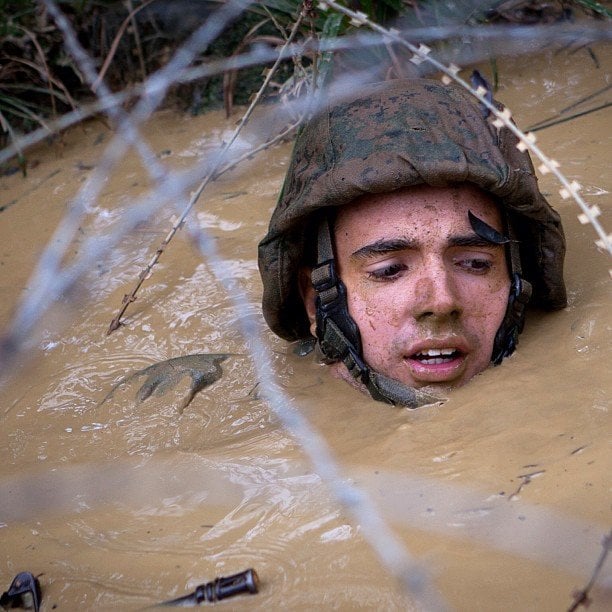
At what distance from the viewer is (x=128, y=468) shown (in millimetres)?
2861

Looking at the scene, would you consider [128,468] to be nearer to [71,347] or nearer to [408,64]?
[71,347]

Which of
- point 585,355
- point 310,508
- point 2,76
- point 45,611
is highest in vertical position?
point 2,76

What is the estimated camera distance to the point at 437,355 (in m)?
2.94

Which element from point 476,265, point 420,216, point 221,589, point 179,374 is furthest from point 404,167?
point 221,589

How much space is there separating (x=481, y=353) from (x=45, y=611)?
Result: 1.61 meters

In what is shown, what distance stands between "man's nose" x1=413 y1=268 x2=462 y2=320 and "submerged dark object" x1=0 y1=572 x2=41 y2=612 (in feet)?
4.72

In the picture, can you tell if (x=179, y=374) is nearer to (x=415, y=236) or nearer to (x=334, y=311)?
(x=334, y=311)

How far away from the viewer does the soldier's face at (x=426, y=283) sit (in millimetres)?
2908

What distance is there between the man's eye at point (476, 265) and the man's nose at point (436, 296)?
120mm

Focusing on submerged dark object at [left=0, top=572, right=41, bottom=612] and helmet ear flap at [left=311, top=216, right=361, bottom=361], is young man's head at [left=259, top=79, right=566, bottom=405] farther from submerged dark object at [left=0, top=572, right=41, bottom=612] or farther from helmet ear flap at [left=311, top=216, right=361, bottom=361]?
submerged dark object at [left=0, top=572, right=41, bottom=612]

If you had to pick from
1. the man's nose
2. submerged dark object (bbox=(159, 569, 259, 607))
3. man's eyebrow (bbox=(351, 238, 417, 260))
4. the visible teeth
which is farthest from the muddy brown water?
man's eyebrow (bbox=(351, 238, 417, 260))

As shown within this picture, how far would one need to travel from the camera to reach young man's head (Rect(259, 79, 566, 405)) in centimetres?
289

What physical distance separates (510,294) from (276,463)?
3.39 feet

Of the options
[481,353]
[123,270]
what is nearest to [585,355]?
[481,353]
